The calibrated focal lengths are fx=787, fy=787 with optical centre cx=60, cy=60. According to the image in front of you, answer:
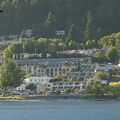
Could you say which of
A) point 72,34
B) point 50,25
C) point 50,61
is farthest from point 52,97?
point 50,25

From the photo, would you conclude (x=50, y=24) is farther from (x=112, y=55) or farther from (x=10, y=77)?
(x=10, y=77)

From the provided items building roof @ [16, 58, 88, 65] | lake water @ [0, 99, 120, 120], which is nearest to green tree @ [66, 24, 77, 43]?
building roof @ [16, 58, 88, 65]

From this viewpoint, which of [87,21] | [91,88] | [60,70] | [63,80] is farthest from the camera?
[87,21]

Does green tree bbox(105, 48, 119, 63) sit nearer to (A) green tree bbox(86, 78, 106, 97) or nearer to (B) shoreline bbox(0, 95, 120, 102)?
(A) green tree bbox(86, 78, 106, 97)

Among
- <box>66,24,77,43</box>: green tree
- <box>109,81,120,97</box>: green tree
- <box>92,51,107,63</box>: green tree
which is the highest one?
<box>66,24,77,43</box>: green tree

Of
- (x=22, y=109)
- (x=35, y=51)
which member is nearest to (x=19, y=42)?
(x=35, y=51)

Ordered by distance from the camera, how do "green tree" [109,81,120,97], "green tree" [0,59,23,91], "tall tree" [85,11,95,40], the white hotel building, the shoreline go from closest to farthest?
1. the shoreline
2. "green tree" [109,81,120,97]
3. "green tree" [0,59,23,91]
4. the white hotel building
5. "tall tree" [85,11,95,40]

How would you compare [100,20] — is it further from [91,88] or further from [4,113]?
[4,113]

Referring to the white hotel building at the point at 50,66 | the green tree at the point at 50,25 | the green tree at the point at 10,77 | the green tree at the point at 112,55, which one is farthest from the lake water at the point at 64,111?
the green tree at the point at 50,25
